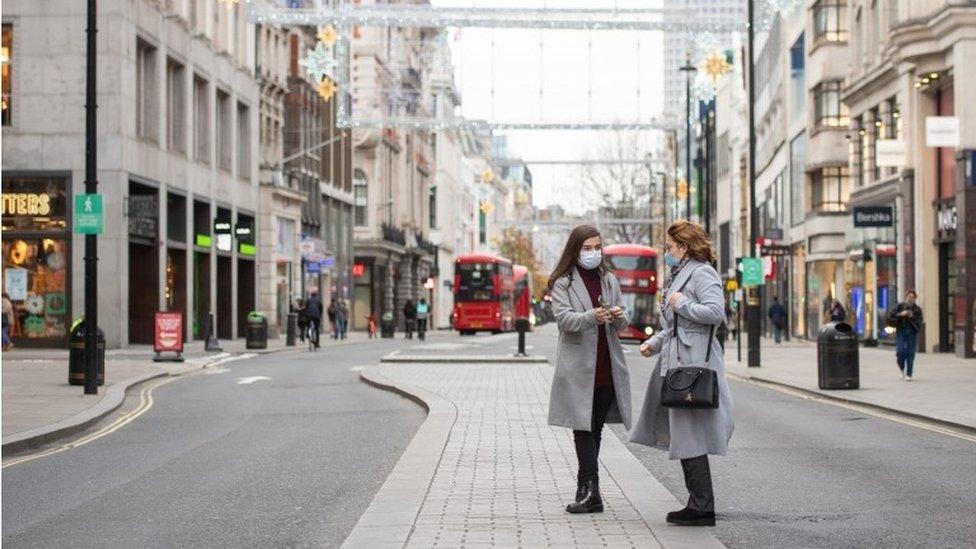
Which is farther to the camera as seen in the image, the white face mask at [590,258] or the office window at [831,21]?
the office window at [831,21]

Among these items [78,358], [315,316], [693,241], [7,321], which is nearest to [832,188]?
[315,316]

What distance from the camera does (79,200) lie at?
914 inches

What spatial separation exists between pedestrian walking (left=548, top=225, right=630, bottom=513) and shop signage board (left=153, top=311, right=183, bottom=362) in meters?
26.0

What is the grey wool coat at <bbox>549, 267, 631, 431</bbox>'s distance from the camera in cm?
988

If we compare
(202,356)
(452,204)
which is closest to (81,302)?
(202,356)

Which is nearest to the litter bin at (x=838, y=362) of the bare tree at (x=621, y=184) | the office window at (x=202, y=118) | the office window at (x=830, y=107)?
the office window at (x=830, y=107)

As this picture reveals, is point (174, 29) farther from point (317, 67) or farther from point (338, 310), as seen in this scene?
point (338, 310)

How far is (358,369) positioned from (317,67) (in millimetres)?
22047

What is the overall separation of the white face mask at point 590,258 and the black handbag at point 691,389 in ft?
3.18

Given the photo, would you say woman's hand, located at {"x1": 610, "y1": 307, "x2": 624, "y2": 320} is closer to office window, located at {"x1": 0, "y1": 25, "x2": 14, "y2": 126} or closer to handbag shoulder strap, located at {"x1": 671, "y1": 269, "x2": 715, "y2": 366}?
handbag shoulder strap, located at {"x1": 671, "y1": 269, "x2": 715, "y2": 366}

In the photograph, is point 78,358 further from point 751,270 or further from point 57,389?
point 751,270

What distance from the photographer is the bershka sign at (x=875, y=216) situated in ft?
144

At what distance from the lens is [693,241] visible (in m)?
9.65

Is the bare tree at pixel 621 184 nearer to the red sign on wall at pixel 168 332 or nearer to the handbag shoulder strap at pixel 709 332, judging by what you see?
the red sign on wall at pixel 168 332
